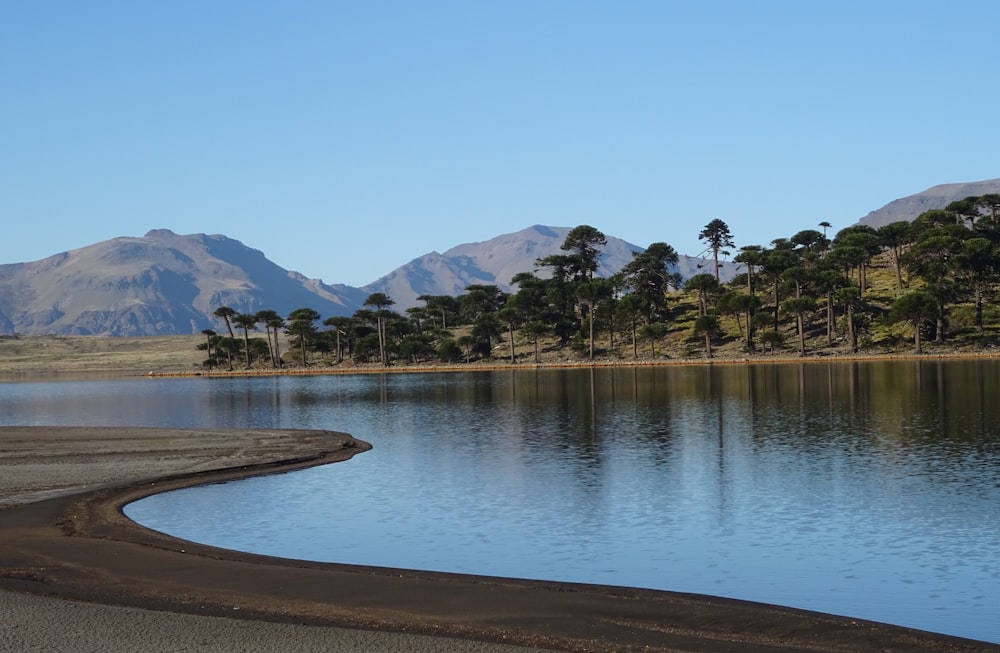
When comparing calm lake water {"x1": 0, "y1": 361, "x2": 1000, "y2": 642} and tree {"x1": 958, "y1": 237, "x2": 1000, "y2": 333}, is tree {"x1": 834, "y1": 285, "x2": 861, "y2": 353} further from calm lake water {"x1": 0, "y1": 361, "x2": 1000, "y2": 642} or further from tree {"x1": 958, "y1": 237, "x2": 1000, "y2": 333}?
calm lake water {"x1": 0, "y1": 361, "x2": 1000, "y2": 642}

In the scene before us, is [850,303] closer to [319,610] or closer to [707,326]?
[707,326]

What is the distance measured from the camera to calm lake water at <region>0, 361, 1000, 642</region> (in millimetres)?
25266

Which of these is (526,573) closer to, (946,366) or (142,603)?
(142,603)

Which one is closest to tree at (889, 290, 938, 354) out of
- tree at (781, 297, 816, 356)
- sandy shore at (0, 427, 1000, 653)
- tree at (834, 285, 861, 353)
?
tree at (834, 285, 861, 353)

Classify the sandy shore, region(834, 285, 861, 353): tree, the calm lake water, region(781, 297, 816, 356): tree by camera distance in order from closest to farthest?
the sandy shore → the calm lake water → region(834, 285, 861, 353): tree → region(781, 297, 816, 356): tree

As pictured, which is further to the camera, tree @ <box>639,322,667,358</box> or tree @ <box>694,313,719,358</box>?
tree @ <box>639,322,667,358</box>

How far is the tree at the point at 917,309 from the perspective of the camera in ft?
508

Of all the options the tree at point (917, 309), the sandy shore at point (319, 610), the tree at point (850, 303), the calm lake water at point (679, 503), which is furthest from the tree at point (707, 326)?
the sandy shore at point (319, 610)

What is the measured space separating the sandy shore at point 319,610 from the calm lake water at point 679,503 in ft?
8.40

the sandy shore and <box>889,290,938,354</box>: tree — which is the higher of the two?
<box>889,290,938,354</box>: tree

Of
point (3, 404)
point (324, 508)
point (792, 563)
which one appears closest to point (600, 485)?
point (324, 508)

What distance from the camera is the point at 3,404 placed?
116m

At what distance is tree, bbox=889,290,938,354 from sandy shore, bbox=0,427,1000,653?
14465 centimetres

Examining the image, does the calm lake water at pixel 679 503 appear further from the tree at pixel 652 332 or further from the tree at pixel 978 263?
the tree at pixel 652 332
